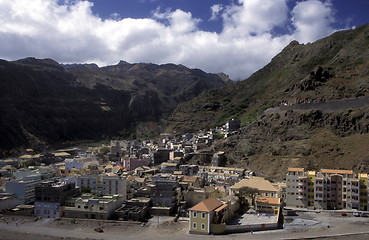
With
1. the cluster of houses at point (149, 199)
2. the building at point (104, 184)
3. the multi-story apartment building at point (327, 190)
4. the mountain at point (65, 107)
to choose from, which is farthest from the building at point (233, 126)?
the mountain at point (65, 107)

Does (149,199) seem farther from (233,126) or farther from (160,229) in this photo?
(233,126)

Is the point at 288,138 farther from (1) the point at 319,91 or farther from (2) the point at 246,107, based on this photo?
(2) the point at 246,107

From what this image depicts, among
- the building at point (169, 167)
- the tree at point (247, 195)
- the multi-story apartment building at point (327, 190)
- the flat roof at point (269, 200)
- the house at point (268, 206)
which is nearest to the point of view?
the house at point (268, 206)

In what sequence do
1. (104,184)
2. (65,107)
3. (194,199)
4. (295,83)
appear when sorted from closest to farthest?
(194,199), (104,184), (295,83), (65,107)

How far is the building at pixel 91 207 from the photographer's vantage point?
37188mm

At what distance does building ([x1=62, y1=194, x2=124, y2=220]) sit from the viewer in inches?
1464

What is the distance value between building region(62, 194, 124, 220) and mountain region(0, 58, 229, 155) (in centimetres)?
5035

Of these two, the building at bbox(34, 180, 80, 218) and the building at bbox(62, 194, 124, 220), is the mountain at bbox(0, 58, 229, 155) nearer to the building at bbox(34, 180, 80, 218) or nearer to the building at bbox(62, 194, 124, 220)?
the building at bbox(34, 180, 80, 218)

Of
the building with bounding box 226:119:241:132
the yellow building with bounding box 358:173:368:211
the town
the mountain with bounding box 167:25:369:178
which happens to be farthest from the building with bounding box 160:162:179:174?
the yellow building with bounding box 358:173:368:211

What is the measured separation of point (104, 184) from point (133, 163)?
709 inches

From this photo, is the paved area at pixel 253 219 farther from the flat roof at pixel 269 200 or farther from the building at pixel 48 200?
the building at pixel 48 200

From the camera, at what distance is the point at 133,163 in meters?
62.0

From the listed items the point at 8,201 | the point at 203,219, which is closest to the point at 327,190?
the point at 203,219

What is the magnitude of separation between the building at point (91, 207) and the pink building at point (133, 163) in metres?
22.3
